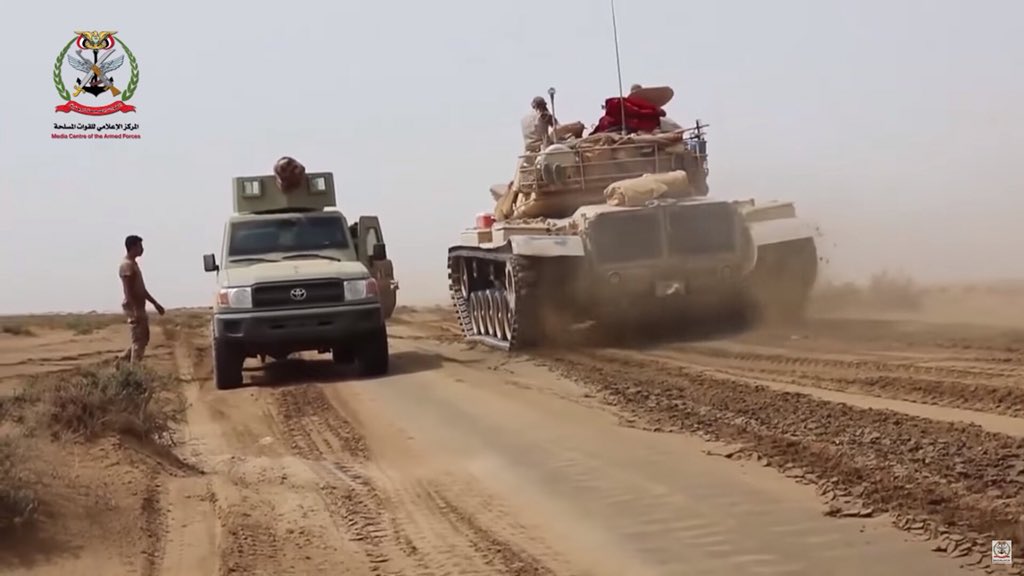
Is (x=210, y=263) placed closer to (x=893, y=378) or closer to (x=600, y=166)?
(x=600, y=166)

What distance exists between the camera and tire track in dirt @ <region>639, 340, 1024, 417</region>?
8.46 m

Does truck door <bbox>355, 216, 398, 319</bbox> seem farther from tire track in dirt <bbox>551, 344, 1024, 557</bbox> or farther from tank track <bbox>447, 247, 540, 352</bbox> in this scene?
tire track in dirt <bbox>551, 344, 1024, 557</bbox>

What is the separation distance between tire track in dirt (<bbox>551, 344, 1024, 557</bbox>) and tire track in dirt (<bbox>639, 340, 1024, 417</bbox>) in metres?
0.53

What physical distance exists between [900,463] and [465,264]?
46.9 ft

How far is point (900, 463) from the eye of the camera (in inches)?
261

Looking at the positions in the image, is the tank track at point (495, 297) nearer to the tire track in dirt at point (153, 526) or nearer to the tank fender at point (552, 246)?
the tank fender at point (552, 246)

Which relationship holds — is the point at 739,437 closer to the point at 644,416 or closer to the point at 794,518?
the point at 644,416

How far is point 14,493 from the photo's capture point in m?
6.04

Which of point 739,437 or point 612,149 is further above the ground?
point 612,149

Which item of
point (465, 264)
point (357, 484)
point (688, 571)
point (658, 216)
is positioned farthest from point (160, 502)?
point (465, 264)

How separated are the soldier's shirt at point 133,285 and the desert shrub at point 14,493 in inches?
334

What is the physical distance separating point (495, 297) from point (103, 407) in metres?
9.10

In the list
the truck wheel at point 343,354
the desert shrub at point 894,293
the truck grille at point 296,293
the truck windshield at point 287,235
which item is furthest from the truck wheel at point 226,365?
the desert shrub at point 894,293

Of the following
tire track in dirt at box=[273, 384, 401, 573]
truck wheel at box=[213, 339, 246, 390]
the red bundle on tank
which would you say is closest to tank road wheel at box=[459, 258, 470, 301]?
the red bundle on tank
